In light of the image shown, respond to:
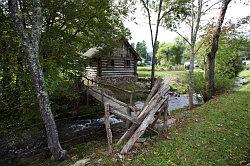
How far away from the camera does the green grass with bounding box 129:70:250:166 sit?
9.32m

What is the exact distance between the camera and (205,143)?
10617 millimetres

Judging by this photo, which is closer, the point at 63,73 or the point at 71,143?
the point at 71,143

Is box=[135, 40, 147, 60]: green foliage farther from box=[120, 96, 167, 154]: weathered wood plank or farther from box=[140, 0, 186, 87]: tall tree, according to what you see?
box=[120, 96, 167, 154]: weathered wood plank

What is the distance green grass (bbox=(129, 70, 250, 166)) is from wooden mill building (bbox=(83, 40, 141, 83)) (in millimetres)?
21140

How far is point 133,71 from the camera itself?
38.7 m

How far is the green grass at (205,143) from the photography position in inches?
367

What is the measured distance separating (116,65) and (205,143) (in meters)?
26.6

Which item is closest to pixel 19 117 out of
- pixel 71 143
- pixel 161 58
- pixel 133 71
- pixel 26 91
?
pixel 26 91

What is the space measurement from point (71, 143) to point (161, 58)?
223 ft

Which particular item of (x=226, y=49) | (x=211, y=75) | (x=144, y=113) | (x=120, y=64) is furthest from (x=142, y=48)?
(x=144, y=113)

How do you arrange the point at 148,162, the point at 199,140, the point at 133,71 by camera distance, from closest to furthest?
the point at 148,162
the point at 199,140
the point at 133,71

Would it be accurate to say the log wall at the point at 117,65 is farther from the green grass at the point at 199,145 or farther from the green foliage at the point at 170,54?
the green foliage at the point at 170,54

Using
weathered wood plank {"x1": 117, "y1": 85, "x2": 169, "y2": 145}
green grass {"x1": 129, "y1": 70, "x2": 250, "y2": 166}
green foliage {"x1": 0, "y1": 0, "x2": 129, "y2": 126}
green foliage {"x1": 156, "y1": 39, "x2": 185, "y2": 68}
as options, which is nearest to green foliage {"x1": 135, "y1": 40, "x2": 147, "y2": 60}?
green foliage {"x1": 156, "y1": 39, "x2": 185, "y2": 68}

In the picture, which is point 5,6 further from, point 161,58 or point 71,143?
point 161,58
